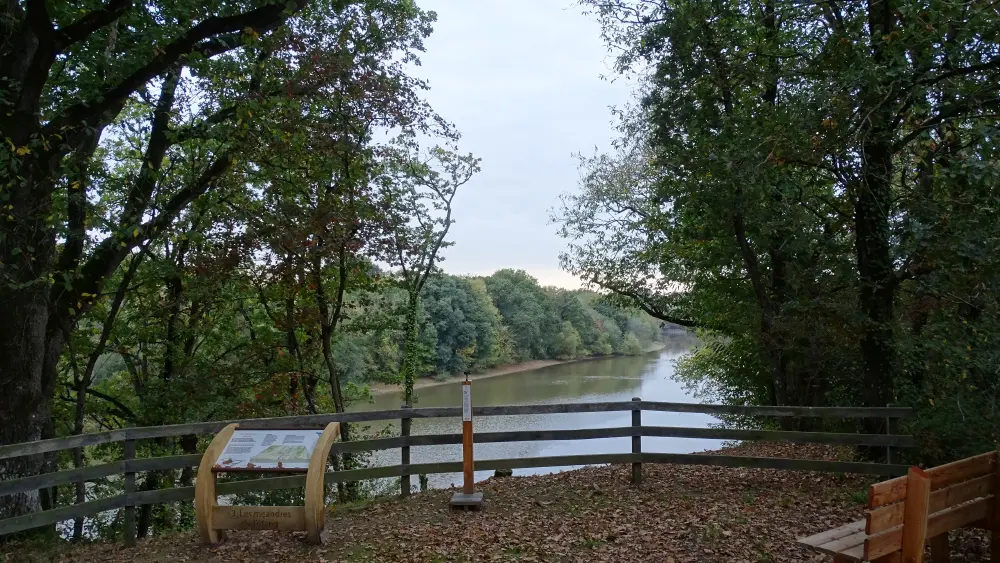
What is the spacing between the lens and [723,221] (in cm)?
1126

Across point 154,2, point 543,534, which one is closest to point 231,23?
point 154,2

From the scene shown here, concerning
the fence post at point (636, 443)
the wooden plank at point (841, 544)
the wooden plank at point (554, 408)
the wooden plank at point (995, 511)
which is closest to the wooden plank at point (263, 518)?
the wooden plank at point (554, 408)

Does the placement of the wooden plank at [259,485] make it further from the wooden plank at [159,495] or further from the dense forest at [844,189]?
the dense forest at [844,189]

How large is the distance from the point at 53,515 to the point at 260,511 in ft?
5.57

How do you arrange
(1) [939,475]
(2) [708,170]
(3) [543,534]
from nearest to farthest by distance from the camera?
(1) [939,475] → (3) [543,534] → (2) [708,170]

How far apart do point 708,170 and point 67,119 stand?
29.2ft

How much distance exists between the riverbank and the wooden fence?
16012mm

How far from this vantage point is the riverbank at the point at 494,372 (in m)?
29.1

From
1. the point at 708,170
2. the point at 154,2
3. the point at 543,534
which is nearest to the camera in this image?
the point at 543,534

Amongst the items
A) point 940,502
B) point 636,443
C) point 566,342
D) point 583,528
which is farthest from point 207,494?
point 566,342

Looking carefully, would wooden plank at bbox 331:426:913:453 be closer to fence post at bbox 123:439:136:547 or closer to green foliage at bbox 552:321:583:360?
fence post at bbox 123:439:136:547

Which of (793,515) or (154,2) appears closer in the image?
(793,515)

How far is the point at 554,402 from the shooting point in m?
25.8

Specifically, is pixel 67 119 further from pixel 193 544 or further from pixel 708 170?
pixel 708 170
